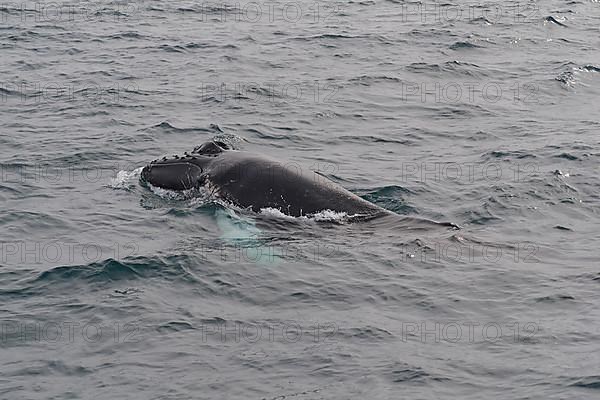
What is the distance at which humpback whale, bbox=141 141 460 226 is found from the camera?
19125 mm

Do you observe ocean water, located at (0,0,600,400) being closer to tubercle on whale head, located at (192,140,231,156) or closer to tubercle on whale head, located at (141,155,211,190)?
tubercle on whale head, located at (141,155,211,190)

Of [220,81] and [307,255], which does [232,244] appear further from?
[220,81]

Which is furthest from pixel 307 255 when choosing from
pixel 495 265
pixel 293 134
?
pixel 293 134

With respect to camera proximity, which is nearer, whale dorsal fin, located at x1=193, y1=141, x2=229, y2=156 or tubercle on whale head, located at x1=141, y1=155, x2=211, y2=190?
tubercle on whale head, located at x1=141, y1=155, x2=211, y2=190

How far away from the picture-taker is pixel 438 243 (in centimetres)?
1798

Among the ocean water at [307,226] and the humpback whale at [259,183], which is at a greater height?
the humpback whale at [259,183]

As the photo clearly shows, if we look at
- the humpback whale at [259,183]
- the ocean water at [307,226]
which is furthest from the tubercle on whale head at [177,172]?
the ocean water at [307,226]

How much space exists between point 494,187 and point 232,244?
6516 millimetres

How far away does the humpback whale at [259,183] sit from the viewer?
19.1m

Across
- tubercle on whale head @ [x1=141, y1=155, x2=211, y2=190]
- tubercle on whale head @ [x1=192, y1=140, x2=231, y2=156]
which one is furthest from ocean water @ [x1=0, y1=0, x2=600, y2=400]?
tubercle on whale head @ [x1=192, y1=140, x2=231, y2=156]

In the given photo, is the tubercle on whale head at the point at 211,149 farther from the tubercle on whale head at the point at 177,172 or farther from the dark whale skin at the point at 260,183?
the tubercle on whale head at the point at 177,172

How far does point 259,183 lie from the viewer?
19516 mm

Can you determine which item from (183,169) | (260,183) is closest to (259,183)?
(260,183)

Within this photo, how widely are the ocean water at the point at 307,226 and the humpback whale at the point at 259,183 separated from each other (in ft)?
0.93
